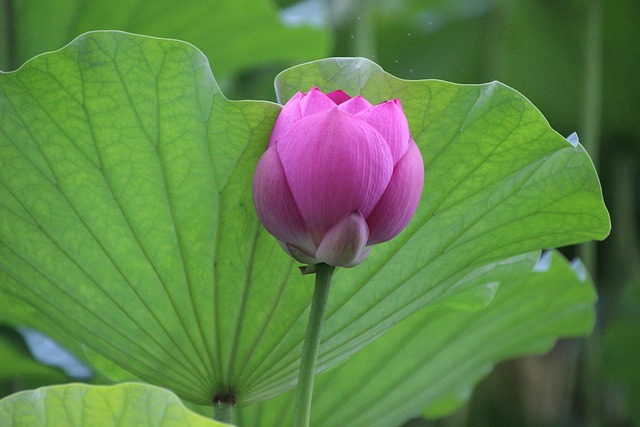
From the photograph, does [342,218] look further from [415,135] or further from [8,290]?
[8,290]

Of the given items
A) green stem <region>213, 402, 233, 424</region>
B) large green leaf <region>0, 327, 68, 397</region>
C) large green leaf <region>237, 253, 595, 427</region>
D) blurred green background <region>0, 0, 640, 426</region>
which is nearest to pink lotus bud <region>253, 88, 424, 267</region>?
green stem <region>213, 402, 233, 424</region>

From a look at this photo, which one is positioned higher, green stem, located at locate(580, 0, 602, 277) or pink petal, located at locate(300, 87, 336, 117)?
pink petal, located at locate(300, 87, 336, 117)

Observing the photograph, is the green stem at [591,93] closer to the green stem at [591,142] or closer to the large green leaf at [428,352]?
the green stem at [591,142]

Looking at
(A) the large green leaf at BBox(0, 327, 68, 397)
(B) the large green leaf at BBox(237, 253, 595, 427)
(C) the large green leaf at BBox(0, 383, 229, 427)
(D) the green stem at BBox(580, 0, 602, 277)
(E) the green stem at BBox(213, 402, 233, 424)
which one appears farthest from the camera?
(D) the green stem at BBox(580, 0, 602, 277)

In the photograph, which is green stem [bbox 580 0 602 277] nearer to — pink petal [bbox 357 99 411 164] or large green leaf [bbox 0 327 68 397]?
large green leaf [bbox 0 327 68 397]

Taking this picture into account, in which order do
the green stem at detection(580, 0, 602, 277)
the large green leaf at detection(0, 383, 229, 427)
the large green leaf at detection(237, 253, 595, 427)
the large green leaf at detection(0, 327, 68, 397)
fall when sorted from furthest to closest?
the green stem at detection(580, 0, 602, 277)
the large green leaf at detection(0, 327, 68, 397)
the large green leaf at detection(237, 253, 595, 427)
the large green leaf at detection(0, 383, 229, 427)

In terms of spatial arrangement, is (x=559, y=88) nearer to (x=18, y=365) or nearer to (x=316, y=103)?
(x=18, y=365)
